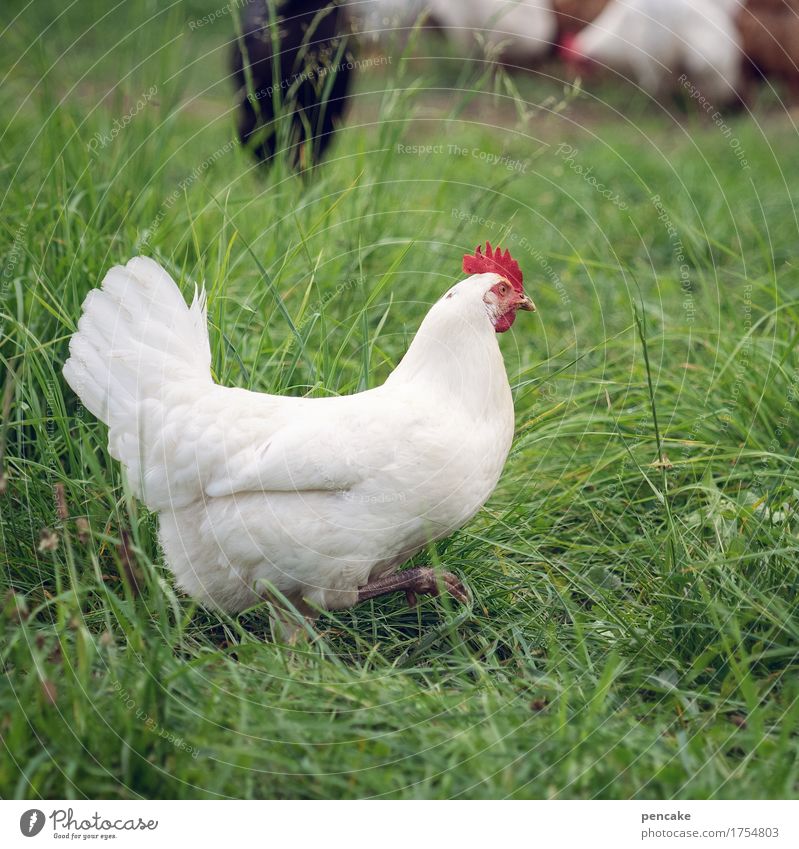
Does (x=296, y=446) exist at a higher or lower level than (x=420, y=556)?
higher

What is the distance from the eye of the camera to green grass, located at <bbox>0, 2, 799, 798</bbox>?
2.19 meters

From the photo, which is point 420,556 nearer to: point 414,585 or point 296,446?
point 414,585

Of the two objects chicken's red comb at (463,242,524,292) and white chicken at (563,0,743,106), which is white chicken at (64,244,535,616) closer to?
Answer: chicken's red comb at (463,242,524,292)

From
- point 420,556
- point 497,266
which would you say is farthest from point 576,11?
point 420,556

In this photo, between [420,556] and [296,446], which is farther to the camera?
[420,556]

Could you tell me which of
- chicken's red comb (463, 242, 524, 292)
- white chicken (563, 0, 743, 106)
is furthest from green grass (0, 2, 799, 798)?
white chicken (563, 0, 743, 106)

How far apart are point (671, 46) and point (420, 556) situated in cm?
717

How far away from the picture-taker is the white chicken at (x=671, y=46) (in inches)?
327

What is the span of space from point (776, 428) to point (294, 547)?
1901 millimetres

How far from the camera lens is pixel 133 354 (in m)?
2.66

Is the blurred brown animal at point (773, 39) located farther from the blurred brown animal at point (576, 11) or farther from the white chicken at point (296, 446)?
the white chicken at point (296, 446)

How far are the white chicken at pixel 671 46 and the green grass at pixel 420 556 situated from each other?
12.2 ft

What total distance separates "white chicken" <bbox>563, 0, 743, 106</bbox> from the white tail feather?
21.8ft

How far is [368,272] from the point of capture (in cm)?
400
